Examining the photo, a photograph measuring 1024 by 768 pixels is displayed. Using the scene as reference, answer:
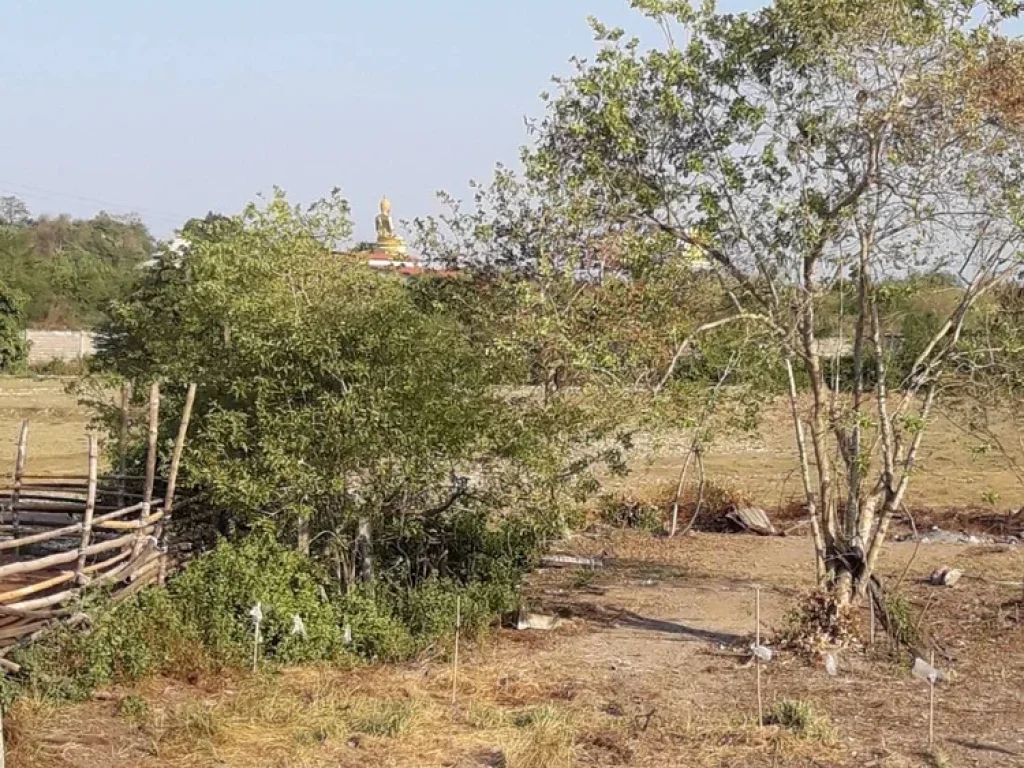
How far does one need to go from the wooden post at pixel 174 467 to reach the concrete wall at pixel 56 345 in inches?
1456

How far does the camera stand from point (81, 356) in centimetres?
4297

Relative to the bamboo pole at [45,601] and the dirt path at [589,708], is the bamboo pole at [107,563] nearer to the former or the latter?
the bamboo pole at [45,601]

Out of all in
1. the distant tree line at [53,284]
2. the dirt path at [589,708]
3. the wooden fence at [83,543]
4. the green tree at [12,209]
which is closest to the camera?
the dirt path at [589,708]

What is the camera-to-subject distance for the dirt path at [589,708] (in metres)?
6.33

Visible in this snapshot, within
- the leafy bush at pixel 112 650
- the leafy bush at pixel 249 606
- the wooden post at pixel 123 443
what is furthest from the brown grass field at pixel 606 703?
the wooden post at pixel 123 443

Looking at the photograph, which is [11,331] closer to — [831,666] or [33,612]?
[33,612]

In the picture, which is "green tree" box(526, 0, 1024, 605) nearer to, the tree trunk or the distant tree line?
the tree trunk

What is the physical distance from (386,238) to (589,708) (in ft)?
41.9

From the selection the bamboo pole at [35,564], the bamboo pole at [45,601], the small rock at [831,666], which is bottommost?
the small rock at [831,666]

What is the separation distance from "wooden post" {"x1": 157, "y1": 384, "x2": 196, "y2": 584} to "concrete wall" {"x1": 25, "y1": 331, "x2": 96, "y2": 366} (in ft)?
121

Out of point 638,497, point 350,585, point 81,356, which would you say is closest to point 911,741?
point 350,585

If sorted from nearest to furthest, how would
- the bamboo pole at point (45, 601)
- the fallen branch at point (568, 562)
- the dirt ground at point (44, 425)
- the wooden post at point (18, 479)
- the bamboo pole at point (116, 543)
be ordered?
the bamboo pole at point (45, 601) → the bamboo pole at point (116, 543) → the wooden post at point (18, 479) → the fallen branch at point (568, 562) → the dirt ground at point (44, 425)

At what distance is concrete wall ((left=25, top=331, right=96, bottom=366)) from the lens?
4372 cm

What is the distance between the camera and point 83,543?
24.9 ft
